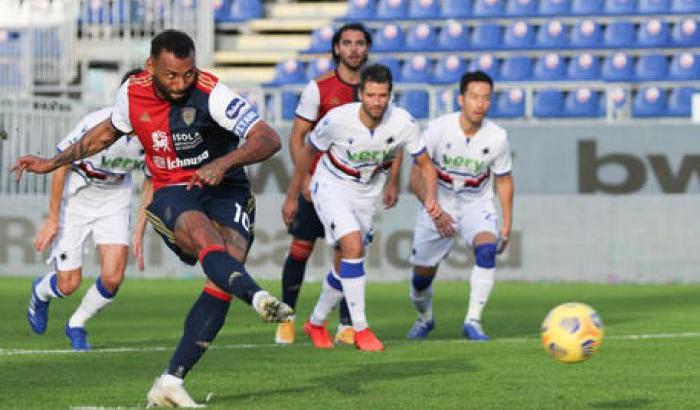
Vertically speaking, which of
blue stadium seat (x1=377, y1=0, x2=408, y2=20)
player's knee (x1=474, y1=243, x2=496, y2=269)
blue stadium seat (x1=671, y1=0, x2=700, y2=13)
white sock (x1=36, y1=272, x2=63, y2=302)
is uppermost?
blue stadium seat (x1=671, y1=0, x2=700, y2=13)

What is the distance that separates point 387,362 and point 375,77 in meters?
2.12

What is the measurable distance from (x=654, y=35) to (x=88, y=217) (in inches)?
600

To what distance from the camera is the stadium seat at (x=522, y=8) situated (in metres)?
26.6

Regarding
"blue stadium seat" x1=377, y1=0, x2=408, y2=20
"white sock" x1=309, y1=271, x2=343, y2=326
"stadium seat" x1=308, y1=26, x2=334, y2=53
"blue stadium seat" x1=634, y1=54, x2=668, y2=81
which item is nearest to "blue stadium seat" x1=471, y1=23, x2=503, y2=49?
"blue stadium seat" x1=377, y1=0, x2=408, y2=20

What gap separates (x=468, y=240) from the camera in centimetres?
1283

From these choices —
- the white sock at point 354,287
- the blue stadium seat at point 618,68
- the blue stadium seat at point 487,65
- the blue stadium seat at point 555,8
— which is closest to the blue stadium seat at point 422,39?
the blue stadium seat at point 487,65

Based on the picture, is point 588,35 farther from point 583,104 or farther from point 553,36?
point 583,104

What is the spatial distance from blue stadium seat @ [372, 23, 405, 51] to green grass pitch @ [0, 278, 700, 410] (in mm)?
11248

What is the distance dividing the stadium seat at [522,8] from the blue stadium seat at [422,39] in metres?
1.30

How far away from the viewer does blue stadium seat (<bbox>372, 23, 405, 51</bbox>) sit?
2700cm

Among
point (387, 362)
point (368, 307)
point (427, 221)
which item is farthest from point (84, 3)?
point (387, 362)

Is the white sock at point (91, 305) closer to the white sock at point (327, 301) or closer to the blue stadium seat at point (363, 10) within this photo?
the white sock at point (327, 301)

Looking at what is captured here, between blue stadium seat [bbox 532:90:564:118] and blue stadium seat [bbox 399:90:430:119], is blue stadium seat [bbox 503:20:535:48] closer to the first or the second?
blue stadium seat [bbox 532:90:564:118]

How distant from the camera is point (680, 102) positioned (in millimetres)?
23766
